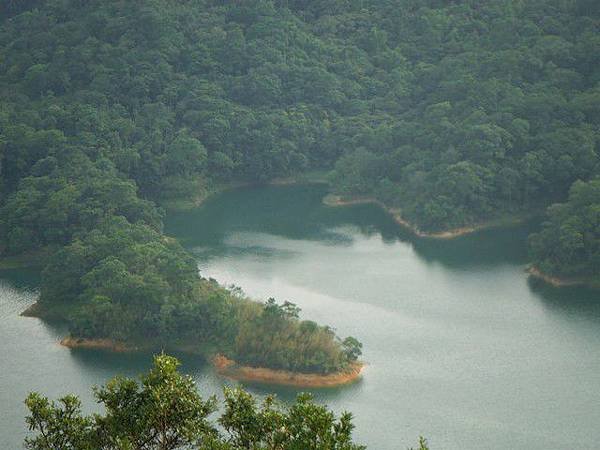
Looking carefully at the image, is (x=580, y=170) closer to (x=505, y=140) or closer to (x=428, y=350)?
(x=505, y=140)

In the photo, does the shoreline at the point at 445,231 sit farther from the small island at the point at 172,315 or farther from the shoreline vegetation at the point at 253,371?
the shoreline vegetation at the point at 253,371

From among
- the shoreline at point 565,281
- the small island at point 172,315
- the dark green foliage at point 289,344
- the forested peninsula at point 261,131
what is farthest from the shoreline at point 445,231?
the dark green foliage at point 289,344

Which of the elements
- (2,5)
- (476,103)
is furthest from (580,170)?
(2,5)

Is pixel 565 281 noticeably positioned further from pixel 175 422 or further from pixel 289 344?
pixel 175 422

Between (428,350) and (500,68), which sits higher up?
(500,68)

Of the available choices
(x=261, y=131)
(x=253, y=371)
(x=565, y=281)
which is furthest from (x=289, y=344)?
(x=261, y=131)

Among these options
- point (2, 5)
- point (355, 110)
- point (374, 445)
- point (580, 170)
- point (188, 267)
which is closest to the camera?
point (374, 445)
